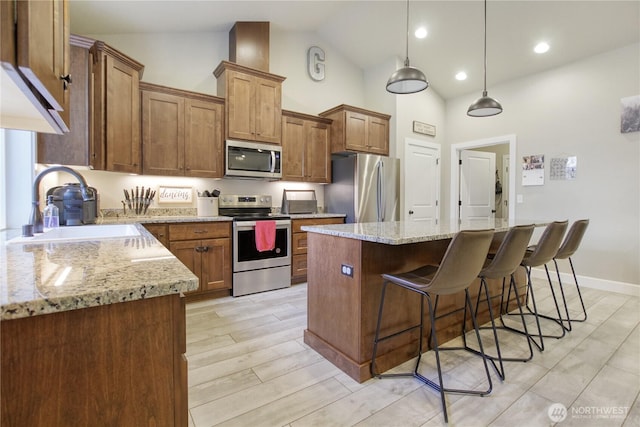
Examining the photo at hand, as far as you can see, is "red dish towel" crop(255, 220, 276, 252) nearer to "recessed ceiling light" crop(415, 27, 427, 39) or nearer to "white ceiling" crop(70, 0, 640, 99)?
"white ceiling" crop(70, 0, 640, 99)

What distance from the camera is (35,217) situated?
5.01 ft

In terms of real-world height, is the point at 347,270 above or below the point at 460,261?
below

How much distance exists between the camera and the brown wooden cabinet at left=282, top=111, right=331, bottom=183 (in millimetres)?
4195

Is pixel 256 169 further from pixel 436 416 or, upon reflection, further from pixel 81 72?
pixel 436 416

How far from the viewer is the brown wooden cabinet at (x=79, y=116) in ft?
8.39

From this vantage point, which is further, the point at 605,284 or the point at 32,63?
the point at 605,284

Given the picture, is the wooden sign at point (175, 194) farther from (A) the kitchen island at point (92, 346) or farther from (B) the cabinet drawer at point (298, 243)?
(A) the kitchen island at point (92, 346)

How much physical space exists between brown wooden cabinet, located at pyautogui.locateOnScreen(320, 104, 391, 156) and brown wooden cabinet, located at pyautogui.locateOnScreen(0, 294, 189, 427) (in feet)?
12.9

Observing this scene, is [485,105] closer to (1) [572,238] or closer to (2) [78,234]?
(1) [572,238]

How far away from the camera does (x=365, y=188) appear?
427cm

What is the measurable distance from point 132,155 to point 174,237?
905mm

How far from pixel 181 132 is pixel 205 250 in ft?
4.32

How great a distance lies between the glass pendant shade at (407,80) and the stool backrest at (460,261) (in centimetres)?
143

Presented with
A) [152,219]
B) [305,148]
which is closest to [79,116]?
[152,219]
